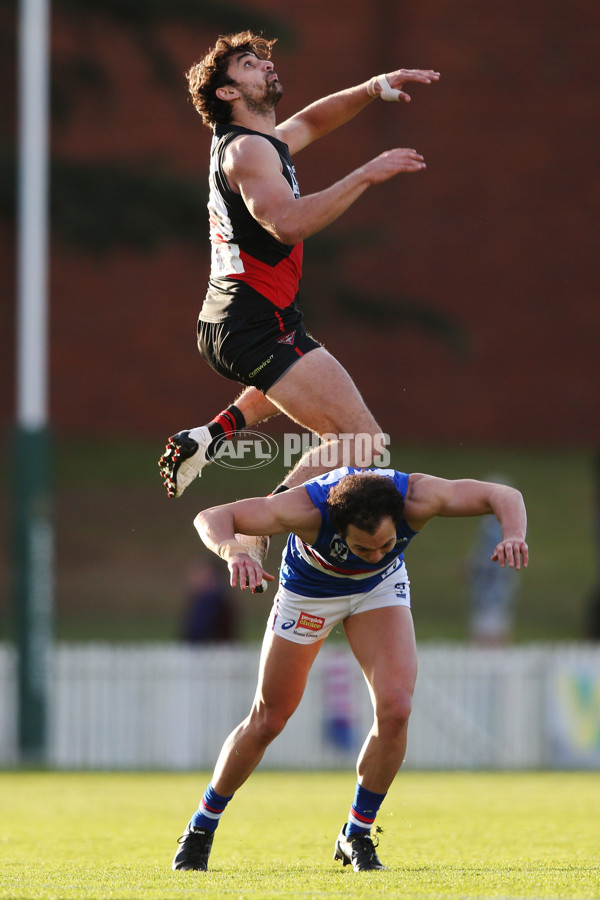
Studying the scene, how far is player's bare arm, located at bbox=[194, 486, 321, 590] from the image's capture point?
6027 mm

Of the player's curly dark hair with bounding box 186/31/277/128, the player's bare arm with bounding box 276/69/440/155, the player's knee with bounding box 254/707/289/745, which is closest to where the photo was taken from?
the player's curly dark hair with bounding box 186/31/277/128

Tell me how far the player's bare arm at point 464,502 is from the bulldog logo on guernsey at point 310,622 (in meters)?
0.65

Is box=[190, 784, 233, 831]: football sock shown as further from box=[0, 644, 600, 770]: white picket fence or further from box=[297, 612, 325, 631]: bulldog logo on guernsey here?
box=[0, 644, 600, 770]: white picket fence

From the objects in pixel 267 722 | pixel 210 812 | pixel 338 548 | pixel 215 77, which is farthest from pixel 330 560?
pixel 215 77

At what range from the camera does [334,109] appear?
7.13m

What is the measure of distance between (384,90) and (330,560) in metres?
2.39

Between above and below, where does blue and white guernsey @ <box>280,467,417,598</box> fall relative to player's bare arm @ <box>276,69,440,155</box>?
below

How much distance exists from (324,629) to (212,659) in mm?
8296

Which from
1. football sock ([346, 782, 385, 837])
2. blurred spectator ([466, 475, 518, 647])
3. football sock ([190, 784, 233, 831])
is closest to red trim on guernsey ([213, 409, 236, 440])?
football sock ([190, 784, 233, 831])

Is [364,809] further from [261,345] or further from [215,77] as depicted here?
[215,77]

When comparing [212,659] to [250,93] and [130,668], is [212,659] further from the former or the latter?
[250,93]

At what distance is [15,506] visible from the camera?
14398mm

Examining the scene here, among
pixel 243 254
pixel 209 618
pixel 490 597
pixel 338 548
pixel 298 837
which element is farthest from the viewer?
pixel 490 597

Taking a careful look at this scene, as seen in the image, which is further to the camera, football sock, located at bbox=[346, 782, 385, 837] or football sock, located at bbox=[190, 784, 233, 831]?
football sock, located at bbox=[190, 784, 233, 831]
